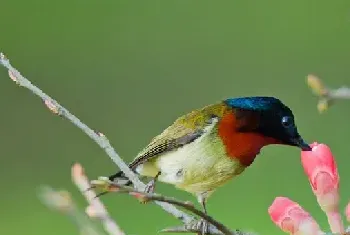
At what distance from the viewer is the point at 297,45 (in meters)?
4.27

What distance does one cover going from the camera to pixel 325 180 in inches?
26.1

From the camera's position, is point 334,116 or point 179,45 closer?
point 334,116

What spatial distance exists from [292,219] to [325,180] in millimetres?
35

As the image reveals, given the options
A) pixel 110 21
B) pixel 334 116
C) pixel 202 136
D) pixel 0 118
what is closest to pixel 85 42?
pixel 110 21

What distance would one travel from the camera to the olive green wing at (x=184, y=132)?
1.26m

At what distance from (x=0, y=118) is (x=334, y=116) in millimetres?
1302

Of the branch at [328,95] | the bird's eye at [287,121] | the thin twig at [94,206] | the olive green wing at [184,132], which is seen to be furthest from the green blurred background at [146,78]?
the branch at [328,95]

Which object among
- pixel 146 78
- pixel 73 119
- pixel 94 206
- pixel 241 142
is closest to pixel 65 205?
pixel 94 206

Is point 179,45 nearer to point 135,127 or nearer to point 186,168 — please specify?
point 135,127

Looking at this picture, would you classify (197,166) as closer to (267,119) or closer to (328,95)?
(267,119)

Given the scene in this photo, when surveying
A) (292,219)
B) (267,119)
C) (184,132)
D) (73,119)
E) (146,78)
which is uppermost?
(146,78)

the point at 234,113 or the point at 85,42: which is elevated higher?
the point at 85,42

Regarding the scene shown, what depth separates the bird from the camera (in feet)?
3.83

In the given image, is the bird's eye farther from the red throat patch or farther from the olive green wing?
the olive green wing
